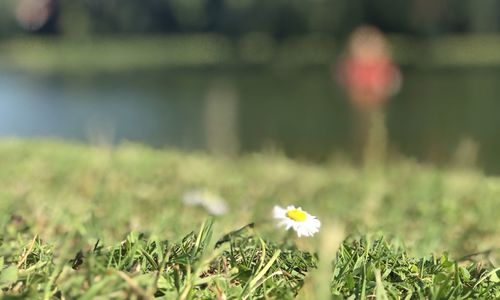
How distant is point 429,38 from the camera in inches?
1832

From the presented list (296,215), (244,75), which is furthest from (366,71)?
(244,75)

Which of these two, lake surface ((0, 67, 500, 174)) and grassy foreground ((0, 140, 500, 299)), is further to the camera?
lake surface ((0, 67, 500, 174))

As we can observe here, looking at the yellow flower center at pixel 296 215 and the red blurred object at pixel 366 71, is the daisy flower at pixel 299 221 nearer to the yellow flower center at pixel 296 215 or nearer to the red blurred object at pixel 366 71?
the yellow flower center at pixel 296 215

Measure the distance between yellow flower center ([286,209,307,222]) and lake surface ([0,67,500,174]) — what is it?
8523mm

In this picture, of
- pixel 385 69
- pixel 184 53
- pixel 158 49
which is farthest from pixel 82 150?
pixel 158 49

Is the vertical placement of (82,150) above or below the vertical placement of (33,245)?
above

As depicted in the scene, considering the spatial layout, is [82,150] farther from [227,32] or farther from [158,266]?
[227,32]

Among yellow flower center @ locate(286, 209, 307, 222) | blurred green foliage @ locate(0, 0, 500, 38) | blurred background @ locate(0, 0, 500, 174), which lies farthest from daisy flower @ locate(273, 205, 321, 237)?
blurred green foliage @ locate(0, 0, 500, 38)

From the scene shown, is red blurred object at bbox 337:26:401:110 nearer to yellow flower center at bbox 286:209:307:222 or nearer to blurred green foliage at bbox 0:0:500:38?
yellow flower center at bbox 286:209:307:222

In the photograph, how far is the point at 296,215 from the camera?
1929 mm

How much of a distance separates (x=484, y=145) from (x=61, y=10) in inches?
2528

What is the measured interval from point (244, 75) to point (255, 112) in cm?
1425

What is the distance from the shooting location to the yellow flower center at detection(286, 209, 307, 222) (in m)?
1.90

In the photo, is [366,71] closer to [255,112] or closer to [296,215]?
[255,112]
